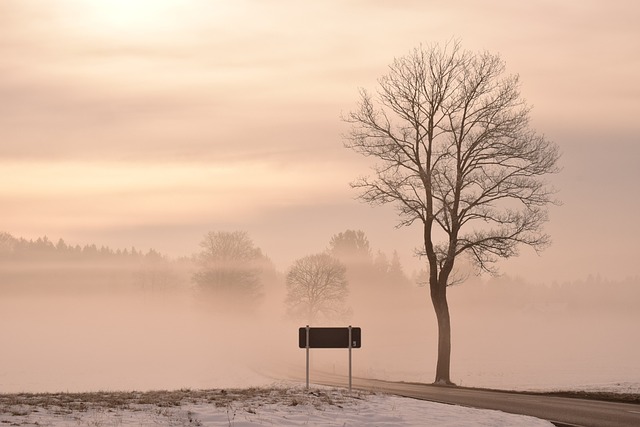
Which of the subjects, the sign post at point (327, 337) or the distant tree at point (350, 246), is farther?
the distant tree at point (350, 246)

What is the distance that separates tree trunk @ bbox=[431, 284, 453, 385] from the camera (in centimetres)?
4081

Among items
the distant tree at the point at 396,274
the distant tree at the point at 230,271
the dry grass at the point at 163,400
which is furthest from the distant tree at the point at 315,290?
the dry grass at the point at 163,400

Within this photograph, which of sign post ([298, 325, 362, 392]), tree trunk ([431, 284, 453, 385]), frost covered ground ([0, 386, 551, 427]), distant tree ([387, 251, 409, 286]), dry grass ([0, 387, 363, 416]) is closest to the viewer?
frost covered ground ([0, 386, 551, 427])

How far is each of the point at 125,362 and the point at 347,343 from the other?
170 feet

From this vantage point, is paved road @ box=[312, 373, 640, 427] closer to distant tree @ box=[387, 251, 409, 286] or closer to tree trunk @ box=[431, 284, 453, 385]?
tree trunk @ box=[431, 284, 453, 385]

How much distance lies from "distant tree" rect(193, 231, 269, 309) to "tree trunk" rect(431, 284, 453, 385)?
234 feet

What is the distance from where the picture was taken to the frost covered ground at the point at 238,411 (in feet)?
56.0

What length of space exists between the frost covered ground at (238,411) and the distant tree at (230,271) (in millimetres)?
89926

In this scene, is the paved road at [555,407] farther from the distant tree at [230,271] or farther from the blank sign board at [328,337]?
the distant tree at [230,271]

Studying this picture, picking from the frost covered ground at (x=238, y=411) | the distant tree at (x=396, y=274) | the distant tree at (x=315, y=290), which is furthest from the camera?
the distant tree at (x=396, y=274)

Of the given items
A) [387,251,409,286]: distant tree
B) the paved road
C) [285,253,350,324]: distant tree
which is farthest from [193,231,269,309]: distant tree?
the paved road

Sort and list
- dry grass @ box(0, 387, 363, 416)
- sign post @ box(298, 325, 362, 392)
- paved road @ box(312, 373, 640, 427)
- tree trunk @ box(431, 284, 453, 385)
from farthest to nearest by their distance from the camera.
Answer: tree trunk @ box(431, 284, 453, 385) → sign post @ box(298, 325, 362, 392) → paved road @ box(312, 373, 640, 427) → dry grass @ box(0, 387, 363, 416)

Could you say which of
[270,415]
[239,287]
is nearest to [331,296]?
[239,287]

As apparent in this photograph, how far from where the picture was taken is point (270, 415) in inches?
726
